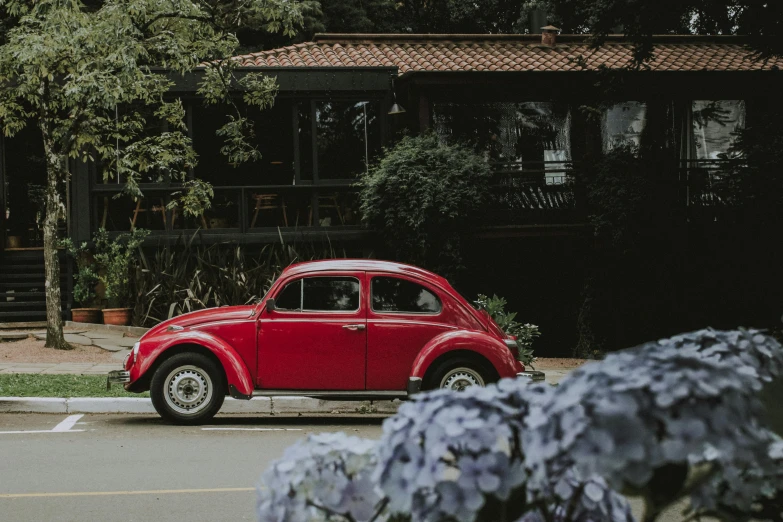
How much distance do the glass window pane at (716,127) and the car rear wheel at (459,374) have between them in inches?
602

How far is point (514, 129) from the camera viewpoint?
74.5 feet

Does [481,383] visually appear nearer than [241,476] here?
No

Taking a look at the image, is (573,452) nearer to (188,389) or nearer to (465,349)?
(465,349)

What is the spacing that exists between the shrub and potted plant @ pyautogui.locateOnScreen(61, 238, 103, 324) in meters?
18.0

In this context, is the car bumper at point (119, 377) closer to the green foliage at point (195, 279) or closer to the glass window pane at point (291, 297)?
the glass window pane at point (291, 297)

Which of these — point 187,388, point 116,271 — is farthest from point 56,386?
point 116,271

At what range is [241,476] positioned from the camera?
730cm

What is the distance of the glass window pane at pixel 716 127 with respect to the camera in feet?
77.3

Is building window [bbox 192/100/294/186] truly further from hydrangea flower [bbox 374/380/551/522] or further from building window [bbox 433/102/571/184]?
hydrangea flower [bbox 374/380/551/522]

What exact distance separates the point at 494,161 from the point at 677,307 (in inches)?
205

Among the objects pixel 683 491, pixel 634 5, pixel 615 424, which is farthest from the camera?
pixel 634 5

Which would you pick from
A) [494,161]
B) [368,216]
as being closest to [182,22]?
[368,216]

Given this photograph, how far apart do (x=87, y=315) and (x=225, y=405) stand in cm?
878

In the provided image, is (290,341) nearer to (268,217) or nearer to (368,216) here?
(368,216)
